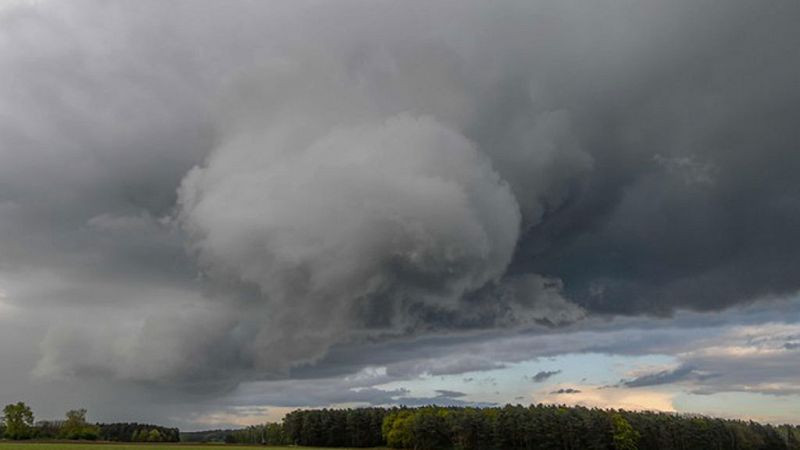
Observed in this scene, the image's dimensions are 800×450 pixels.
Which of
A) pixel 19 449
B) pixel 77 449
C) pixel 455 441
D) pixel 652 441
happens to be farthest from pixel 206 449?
pixel 652 441

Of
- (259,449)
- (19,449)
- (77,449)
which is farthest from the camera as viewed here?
(259,449)

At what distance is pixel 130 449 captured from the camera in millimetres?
144375

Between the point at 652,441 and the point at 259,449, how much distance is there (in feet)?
366

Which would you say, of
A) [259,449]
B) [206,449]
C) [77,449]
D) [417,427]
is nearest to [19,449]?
[77,449]

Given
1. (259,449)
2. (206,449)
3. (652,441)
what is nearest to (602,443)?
(652,441)

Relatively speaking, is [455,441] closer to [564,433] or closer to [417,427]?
[417,427]

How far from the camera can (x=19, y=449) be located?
123875 millimetres

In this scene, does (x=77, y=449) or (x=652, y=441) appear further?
(x=652, y=441)

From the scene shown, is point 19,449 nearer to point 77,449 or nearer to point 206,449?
point 77,449

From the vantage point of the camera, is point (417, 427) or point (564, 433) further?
point (417, 427)

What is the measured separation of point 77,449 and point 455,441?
4047 inches

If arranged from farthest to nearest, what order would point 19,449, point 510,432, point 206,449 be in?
point 510,432 → point 206,449 → point 19,449

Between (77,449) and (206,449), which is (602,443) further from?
(77,449)

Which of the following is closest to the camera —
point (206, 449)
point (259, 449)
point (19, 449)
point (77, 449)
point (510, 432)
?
point (19, 449)
